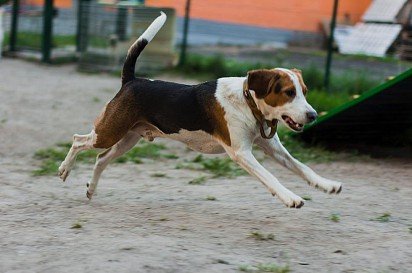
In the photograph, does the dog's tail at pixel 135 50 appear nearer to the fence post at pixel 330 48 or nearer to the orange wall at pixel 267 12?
the fence post at pixel 330 48

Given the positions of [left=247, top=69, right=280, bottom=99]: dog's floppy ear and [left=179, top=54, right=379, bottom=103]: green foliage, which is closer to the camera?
[left=247, top=69, right=280, bottom=99]: dog's floppy ear

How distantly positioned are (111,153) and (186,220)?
1011 millimetres

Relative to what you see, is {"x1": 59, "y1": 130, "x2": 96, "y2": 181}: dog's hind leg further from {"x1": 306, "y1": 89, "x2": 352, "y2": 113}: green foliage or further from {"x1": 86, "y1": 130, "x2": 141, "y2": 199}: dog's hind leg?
{"x1": 306, "y1": 89, "x2": 352, "y2": 113}: green foliage

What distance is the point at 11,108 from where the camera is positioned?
33.2ft

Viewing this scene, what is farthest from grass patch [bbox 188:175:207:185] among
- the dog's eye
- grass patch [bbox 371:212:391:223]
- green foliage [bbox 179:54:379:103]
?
green foliage [bbox 179:54:379:103]

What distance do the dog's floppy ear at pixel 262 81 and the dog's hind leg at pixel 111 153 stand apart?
3.95ft

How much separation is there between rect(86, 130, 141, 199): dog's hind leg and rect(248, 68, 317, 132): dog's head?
4.03 ft

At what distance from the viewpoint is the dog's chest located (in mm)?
5523

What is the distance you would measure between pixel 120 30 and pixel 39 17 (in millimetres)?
2046

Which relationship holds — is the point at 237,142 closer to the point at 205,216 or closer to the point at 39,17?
the point at 205,216

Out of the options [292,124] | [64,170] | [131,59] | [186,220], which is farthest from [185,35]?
[292,124]

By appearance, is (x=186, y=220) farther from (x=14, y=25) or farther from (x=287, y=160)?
(x=14, y=25)

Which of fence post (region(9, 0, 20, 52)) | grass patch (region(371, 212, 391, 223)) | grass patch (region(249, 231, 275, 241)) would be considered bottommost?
fence post (region(9, 0, 20, 52))

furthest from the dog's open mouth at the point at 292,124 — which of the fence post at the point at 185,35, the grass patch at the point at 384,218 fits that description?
the fence post at the point at 185,35
